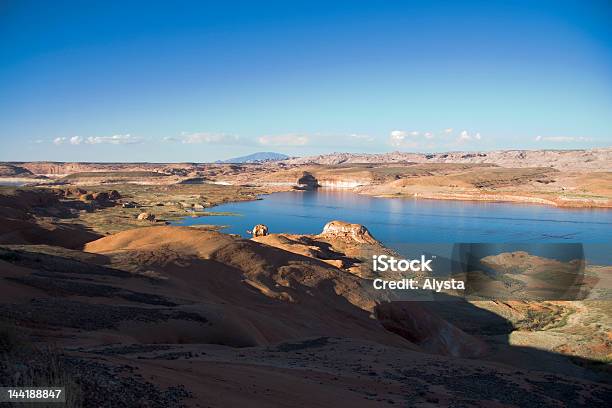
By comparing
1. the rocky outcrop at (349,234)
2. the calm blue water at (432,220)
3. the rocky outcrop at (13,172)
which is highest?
the rocky outcrop at (13,172)

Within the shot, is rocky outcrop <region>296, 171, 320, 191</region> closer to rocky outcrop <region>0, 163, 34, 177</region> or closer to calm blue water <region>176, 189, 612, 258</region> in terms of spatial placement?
calm blue water <region>176, 189, 612, 258</region>

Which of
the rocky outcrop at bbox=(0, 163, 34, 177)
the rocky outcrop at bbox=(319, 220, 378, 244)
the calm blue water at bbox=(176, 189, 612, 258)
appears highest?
the rocky outcrop at bbox=(0, 163, 34, 177)

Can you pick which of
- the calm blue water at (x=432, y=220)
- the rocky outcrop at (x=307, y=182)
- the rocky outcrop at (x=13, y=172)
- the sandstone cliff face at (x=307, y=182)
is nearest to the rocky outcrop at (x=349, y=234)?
the calm blue water at (x=432, y=220)

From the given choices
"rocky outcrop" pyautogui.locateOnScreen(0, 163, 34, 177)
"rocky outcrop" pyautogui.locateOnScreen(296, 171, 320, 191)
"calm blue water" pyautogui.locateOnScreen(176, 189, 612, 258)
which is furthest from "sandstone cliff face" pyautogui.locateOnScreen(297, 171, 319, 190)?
"rocky outcrop" pyautogui.locateOnScreen(0, 163, 34, 177)

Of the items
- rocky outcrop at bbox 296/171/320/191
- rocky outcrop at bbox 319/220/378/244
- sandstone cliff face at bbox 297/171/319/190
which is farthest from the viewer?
sandstone cliff face at bbox 297/171/319/190

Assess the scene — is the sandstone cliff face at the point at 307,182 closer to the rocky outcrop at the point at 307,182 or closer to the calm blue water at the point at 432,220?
the rocky outcrop at the point at 307,182

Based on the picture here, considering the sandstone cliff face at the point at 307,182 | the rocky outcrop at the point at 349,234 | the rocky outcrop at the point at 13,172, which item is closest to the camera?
the rocky outcrop at the point at 349,234

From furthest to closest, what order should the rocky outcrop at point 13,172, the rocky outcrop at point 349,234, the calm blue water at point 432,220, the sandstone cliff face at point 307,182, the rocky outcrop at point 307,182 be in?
the rocky outcrop at point 13,172, the sandstone cliff face at point 307,182, the rocky outcrop at point 307,182, the calm blue water at point 432,220, the rocky outcrop at point 349,234

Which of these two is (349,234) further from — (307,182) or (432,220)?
(307,182)

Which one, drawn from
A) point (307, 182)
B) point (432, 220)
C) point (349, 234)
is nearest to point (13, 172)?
point (307, 182)
